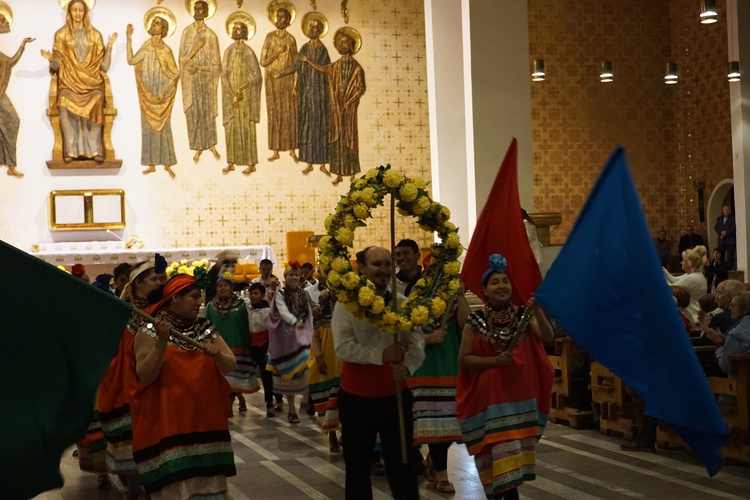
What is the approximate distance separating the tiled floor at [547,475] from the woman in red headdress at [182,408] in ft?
6.30

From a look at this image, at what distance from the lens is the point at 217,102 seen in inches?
800

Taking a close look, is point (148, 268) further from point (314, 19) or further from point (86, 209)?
point (314, 19)

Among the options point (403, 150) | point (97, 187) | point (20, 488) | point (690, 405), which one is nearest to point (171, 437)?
point (20, 488)

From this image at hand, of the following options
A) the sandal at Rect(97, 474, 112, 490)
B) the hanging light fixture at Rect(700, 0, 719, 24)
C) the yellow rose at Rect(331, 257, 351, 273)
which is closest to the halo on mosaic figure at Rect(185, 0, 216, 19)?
the hanging light fixture at Rect(700, 0, 719, 24)

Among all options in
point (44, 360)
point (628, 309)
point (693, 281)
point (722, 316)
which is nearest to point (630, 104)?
point (693, 281)

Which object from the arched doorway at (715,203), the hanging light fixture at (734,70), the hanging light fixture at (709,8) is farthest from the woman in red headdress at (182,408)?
the arched doorway at (715,203)

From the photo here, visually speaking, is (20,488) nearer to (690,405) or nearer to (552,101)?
(690,405)

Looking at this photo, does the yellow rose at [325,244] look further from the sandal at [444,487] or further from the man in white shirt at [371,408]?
the sandal at [444,487]

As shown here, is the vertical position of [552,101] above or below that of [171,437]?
above

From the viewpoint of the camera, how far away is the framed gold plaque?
19281 mm

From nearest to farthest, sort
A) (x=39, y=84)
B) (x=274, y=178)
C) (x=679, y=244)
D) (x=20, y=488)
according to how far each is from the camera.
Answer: (x=20, y=488) → (x=39, y=84) → (x=274, y=178) → (x=679, y=244)

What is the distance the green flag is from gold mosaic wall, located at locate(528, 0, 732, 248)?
1987cm

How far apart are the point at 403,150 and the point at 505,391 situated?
15730mm

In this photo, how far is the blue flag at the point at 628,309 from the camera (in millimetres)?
4410
